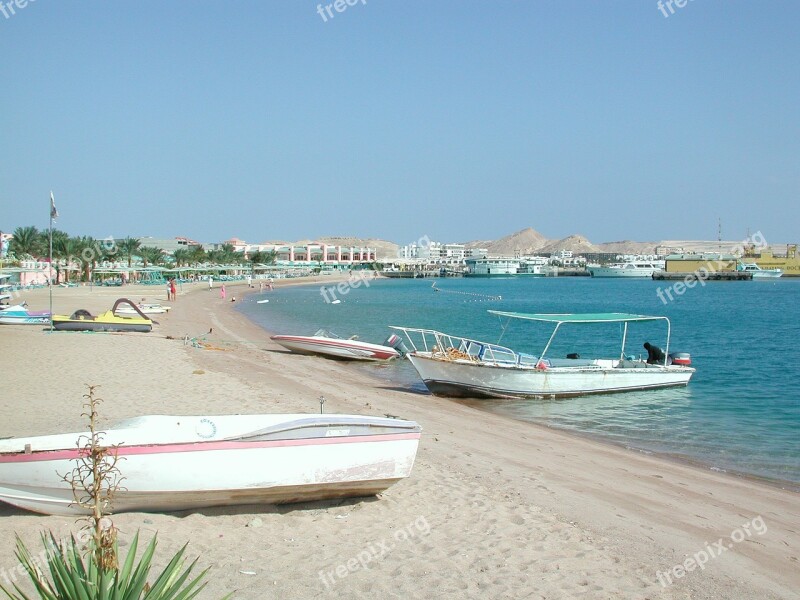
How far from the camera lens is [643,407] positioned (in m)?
19.6

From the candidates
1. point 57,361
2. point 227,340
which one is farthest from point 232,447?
point 227,340

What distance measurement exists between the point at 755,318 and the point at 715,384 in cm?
3784

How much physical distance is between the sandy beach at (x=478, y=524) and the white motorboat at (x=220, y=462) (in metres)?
0.27

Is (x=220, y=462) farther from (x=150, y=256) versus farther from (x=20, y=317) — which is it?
(x=150, y=256)

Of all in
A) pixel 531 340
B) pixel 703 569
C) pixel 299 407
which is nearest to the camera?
pixel 703 569

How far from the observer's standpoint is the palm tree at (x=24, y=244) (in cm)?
9194

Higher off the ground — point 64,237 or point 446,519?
point 64,237

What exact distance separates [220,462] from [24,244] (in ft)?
320

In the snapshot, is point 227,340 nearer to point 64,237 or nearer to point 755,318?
point 755,318

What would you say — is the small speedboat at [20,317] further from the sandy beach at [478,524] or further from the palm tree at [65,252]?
the palm tree at [65,252]

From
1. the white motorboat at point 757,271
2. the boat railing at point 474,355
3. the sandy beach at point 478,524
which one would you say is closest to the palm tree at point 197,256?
the white motorboat at point 757,271

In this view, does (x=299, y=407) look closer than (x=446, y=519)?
No

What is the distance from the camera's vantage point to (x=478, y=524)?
8.14 metres

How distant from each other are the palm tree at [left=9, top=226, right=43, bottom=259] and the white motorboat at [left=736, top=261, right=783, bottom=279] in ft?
477
